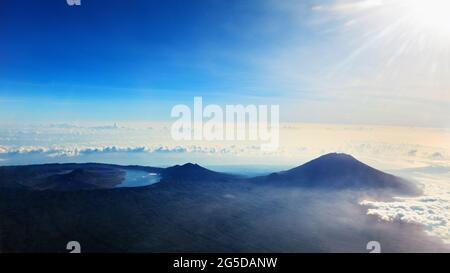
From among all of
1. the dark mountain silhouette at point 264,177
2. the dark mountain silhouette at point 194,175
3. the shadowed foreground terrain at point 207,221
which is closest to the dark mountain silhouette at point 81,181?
the dark mountain silhouette at point 264,177

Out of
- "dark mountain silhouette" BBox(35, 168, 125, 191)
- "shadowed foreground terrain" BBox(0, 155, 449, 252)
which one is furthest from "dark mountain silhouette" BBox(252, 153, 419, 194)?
"dark mountain silhouette" BBox(35, 168, 125, 191)

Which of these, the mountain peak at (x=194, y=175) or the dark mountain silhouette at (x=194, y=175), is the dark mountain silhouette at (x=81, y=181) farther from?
the mountain peak at (x=194, y=175)

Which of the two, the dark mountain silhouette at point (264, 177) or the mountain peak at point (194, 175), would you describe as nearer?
the dark mountain silhouette at point (264, 177)

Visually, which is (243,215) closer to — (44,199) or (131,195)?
(131,195)

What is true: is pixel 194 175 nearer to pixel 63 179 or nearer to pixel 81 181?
pixel 81 181

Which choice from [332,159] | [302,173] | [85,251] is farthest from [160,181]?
[85,251]

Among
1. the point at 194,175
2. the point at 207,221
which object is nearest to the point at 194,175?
the point at 194,175

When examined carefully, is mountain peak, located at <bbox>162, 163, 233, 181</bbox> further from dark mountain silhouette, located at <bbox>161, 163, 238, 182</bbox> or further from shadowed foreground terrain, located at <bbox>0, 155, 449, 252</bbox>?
shadowed foreground terrain, located at <bbox>0, 155, 449, 252</bbox>
